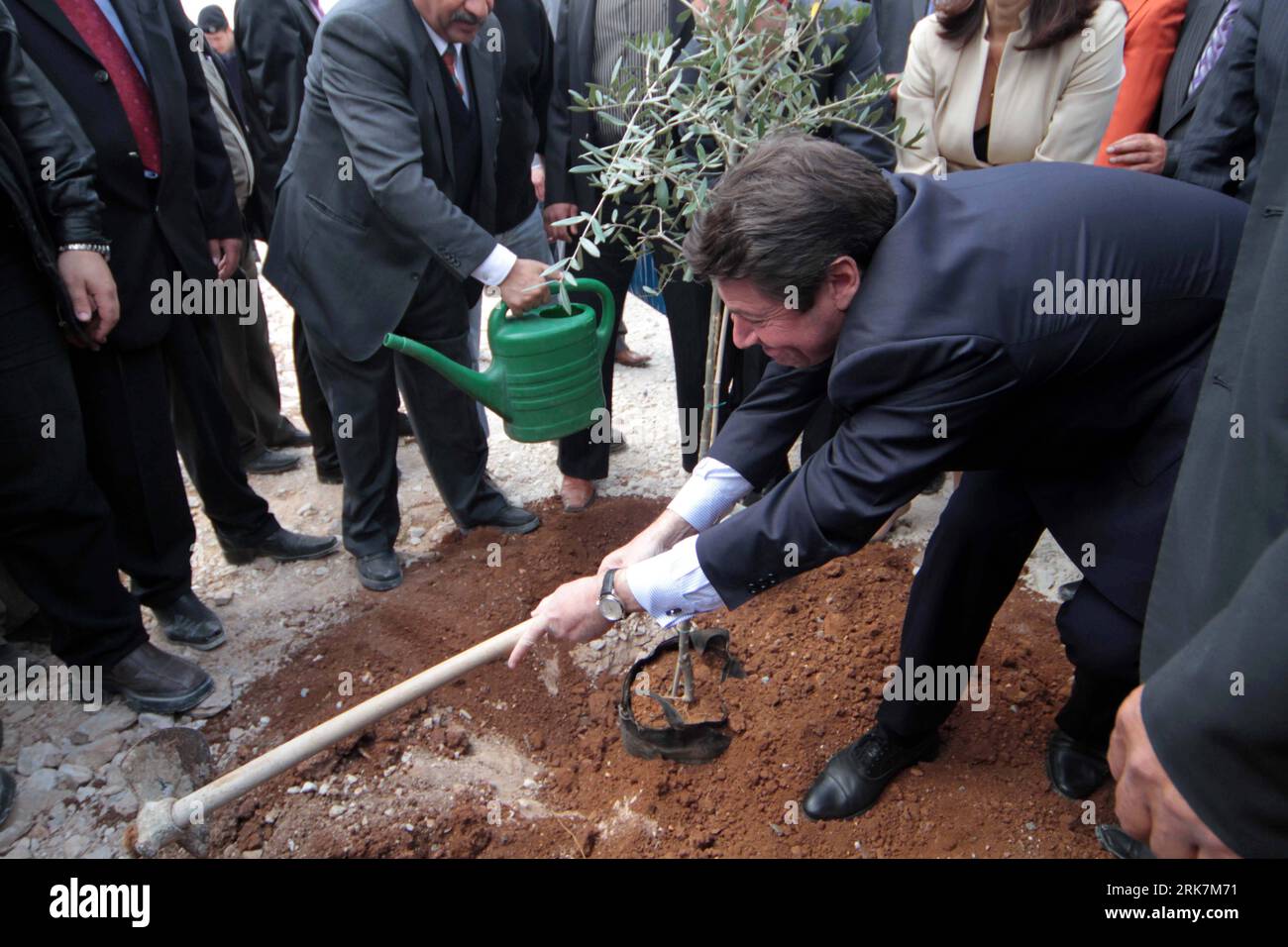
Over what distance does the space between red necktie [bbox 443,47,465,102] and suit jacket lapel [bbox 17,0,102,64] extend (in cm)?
99

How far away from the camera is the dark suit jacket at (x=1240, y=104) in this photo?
219 cm

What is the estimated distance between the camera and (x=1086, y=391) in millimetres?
1732

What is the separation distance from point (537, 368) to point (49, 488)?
4.53 feet

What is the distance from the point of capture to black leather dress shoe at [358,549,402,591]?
3.21m

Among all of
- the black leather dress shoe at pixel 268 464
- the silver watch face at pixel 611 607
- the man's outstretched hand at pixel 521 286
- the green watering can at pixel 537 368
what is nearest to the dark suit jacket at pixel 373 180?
the man's outstretched hand at pixel 521 286

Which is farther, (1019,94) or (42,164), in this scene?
(1019,94)

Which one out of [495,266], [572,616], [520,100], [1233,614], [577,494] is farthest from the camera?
[577,494]

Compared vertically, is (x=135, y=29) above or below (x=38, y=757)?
above

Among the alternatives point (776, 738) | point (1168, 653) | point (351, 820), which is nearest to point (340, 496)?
point (351, 820)

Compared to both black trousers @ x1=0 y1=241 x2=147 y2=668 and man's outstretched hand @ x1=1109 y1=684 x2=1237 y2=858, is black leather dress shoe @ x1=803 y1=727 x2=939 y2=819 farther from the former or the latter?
black trousers @ x1=0 y1=241 x2=147 y2=668

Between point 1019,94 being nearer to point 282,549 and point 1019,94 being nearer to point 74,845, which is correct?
point 282,549

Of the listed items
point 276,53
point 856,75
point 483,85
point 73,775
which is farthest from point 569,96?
point 73,775

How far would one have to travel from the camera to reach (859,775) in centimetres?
224

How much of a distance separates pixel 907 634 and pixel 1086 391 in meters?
0.79
